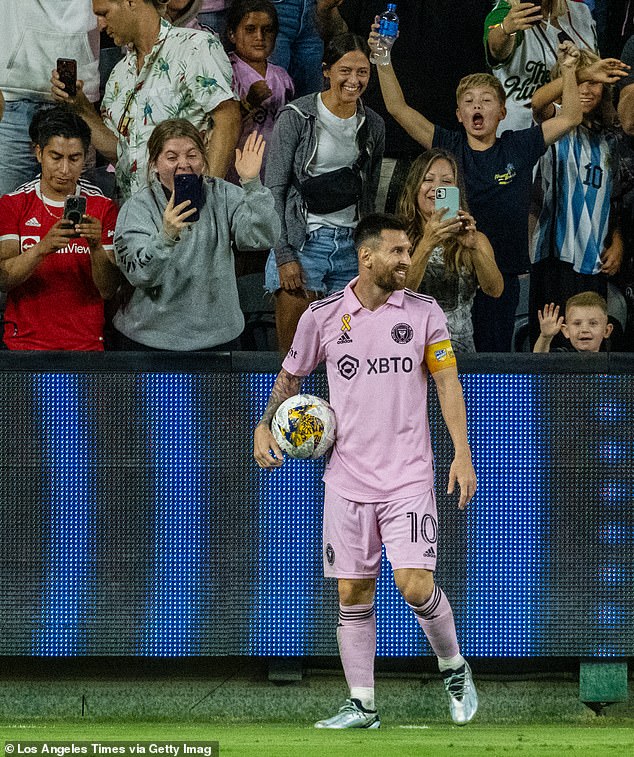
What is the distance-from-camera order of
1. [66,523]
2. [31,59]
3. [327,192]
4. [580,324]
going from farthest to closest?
[31,59]
[327,192]
[580,324]
[66,523]

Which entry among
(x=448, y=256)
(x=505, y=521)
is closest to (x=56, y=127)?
(x=448, y=256)

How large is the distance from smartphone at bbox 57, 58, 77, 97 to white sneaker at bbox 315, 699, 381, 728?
12.1ft

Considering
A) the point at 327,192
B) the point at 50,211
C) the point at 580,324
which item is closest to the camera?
the point at 50,211

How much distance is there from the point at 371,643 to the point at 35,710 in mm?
2192

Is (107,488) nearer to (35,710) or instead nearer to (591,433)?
(35,710)

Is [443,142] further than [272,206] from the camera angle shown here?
Yes

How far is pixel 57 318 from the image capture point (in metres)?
6.22

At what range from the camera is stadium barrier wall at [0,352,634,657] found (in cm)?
610

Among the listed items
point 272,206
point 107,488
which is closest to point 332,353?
point 272,206

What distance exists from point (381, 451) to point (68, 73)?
300cm

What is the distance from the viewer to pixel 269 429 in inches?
207

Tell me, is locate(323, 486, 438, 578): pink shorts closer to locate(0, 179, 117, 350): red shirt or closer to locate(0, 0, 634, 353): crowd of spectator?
locate(0, 0, 634, 353): crowd of spectator

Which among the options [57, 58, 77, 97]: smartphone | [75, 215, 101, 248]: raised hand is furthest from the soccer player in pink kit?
[57, 58, 77, 97]: smartphone

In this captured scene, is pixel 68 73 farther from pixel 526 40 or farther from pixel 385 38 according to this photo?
pixel 526 40
